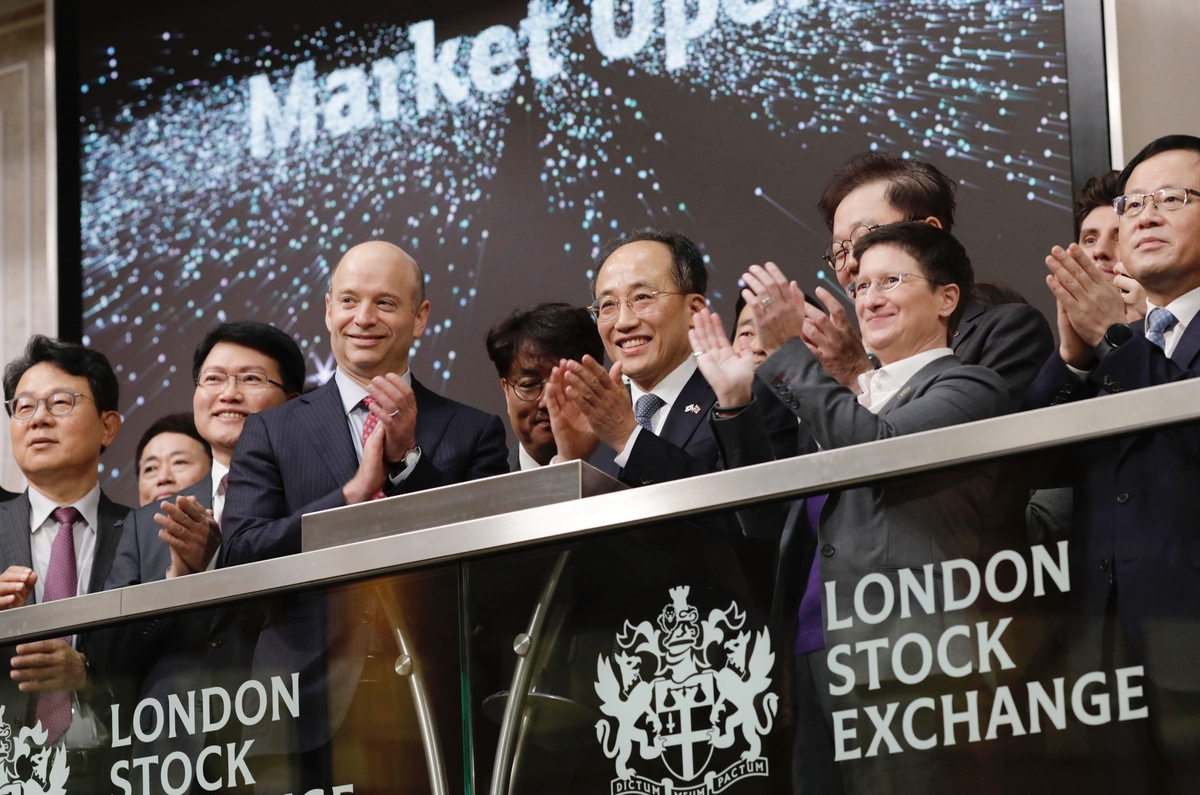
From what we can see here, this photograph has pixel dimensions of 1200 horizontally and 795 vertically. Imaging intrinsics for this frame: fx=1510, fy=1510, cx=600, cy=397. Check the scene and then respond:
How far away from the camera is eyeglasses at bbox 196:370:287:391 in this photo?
10.5ft

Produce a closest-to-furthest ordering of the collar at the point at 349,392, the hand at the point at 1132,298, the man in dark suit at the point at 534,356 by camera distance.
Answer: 1. the hand at the point at 1132,298
2. the collar at the point at 349,392
3. the man in dark suit at the point at 534,356

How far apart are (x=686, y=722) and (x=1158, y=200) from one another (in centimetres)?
106

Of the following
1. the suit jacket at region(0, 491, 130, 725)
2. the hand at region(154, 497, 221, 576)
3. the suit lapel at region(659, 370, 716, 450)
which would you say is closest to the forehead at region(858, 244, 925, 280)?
the suit lapel at region(659, 370, 716, 450)

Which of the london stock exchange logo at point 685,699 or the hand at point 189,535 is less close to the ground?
the hand at point 189,535

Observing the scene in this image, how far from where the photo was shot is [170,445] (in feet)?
12.7

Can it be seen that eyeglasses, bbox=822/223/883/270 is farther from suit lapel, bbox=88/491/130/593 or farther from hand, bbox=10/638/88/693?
suit lapel, bbox=88/491/130/593

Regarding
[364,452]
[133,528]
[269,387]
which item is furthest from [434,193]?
[364,452]

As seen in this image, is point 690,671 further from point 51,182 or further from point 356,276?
point 51,182

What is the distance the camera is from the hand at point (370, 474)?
2506 millimetres

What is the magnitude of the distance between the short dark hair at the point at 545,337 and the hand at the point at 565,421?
72 cm

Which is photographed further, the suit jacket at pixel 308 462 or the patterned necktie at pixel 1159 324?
the suit jacket at pixel 308 462

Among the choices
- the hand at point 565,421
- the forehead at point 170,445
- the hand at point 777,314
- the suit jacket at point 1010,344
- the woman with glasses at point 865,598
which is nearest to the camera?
the woman with glasses at point 865,598

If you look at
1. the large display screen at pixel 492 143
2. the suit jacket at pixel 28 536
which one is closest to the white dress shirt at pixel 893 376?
→ the large display screen at pixel 492 143

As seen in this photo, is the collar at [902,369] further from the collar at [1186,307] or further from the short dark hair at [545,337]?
the short dark hair at [545,337]
